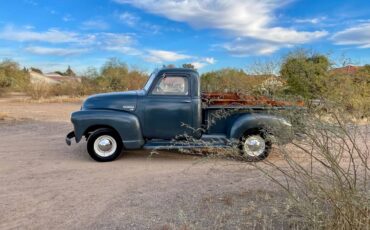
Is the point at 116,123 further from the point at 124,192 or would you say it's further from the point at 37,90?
the point at 37,90

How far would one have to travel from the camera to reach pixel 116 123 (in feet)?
23.8

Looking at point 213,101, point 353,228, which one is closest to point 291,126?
point 353,228

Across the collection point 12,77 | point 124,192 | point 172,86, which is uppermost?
point 12,77

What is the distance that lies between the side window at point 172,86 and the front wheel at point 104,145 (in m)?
1.24

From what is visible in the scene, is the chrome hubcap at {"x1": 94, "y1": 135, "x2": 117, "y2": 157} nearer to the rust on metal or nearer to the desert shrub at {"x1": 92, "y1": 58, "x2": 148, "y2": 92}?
the rust on metal

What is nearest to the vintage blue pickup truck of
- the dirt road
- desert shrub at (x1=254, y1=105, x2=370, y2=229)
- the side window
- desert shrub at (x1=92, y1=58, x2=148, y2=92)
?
the side window

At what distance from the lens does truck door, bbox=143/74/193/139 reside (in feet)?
24.1

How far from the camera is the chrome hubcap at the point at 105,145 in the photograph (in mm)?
7371

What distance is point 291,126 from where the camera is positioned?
3672 mm

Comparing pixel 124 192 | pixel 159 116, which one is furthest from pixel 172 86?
pixel 124 192

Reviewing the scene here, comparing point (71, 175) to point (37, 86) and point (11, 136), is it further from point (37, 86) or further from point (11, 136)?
point (37, 86)

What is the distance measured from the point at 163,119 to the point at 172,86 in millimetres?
719

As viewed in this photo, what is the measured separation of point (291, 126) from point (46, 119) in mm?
12841

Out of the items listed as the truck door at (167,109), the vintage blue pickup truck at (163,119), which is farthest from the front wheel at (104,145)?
the truck door at (167,109)
